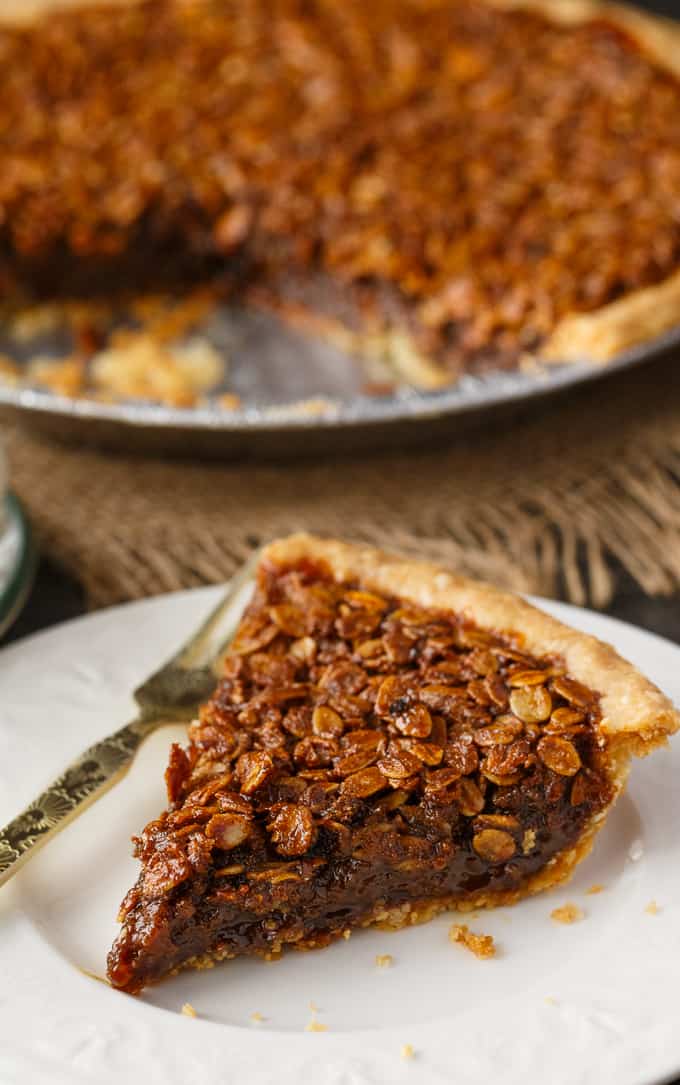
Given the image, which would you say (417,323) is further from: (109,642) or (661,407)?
(109,642)

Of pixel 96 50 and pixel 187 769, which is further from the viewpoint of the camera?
pixel 96 50

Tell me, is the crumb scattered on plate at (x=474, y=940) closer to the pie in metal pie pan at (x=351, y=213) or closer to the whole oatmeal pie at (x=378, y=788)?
the whole oatmeal pie at (x=378, y=788)

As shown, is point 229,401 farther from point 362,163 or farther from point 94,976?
point 94,976

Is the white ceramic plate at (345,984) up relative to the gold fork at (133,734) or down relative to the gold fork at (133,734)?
down

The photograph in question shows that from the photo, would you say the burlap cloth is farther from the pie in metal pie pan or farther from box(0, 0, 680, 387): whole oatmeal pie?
box(0, 0, 680, 387): whole oatmeal pie

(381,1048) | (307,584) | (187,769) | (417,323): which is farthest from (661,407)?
(381,1048)

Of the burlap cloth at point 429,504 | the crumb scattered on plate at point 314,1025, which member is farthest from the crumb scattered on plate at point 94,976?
the burlap cloth at point 429,504
